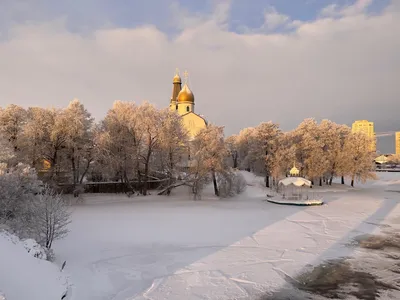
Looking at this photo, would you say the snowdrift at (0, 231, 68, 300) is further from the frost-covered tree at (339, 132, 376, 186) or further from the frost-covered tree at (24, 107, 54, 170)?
the frost-covered tree at (339, 132, 376, 186)

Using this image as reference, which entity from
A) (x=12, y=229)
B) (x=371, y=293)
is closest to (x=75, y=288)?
(x=12, y=229)

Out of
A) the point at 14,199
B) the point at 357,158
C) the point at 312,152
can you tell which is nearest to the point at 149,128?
the point at 14,199

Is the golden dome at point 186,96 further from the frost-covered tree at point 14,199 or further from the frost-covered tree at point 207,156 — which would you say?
the frost-covered tree at point 14,199

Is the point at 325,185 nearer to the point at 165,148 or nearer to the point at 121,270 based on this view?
the point at 165,148

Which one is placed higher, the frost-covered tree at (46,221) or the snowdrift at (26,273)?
the frost-covered tree at (46,221)

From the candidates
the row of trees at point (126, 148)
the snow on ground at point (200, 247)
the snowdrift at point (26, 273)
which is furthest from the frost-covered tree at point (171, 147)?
the snowdrift at point (26, 273)

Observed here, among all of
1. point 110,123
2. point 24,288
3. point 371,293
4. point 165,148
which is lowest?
point 371,293

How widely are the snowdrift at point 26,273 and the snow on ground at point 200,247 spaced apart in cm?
81

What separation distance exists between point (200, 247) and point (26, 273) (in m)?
8.16

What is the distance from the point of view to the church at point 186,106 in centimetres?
6362

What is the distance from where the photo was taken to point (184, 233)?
19.0 m

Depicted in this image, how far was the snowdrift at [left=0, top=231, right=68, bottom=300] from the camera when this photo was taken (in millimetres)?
8570

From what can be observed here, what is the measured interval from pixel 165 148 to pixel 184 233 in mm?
18559

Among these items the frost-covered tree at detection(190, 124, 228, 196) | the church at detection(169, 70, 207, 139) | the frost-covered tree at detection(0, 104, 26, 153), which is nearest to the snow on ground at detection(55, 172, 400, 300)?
the frost-covered tree at detection(190, 124, 228, 196)
